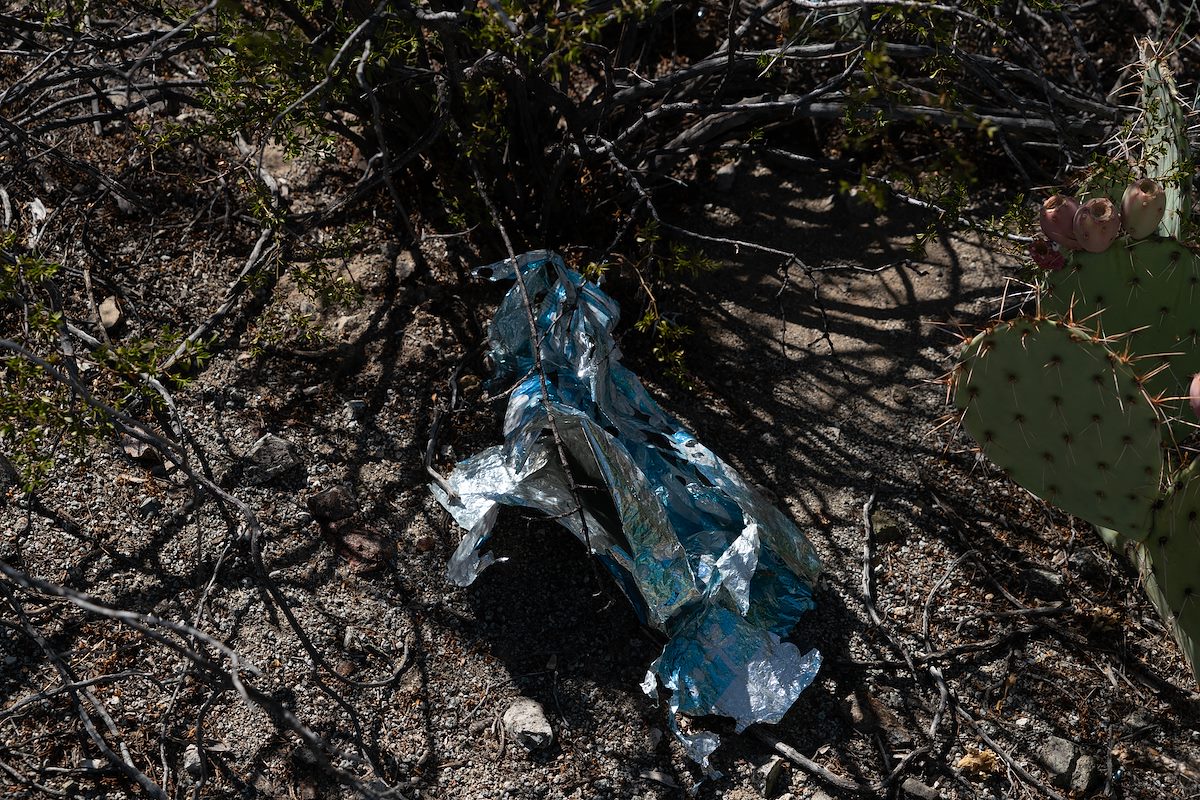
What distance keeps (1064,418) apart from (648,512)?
94 centimetres

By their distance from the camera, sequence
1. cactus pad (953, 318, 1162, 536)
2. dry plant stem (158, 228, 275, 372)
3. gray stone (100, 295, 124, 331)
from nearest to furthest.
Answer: cactus pad (953, 318, 1162, 536) → dry plant stem (158, 228, 275, 372) → gray stone (100, 295, 124, 331)

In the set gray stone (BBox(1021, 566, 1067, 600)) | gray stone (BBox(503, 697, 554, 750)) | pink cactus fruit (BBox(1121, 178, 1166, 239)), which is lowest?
gray stone (BBox(1021, 566, 1067, 600))

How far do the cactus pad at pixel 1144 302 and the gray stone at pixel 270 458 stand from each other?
1903 mm

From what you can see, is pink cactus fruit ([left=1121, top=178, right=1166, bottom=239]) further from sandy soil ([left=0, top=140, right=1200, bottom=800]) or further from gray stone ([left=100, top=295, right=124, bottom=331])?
gray stone ([left=100, top=295, right=124, bottom=331])

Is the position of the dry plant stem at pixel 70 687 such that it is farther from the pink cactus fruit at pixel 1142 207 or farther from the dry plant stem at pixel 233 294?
the pink cactus fruit at pixel 1142 207

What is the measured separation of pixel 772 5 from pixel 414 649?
6.07ft

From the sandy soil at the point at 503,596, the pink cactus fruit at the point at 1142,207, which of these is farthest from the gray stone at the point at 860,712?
the pink cactus fruit at the point at 1142,207

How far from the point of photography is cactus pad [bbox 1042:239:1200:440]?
2.12 metres

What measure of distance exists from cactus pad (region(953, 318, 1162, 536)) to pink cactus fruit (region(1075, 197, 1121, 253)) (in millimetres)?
A: 249

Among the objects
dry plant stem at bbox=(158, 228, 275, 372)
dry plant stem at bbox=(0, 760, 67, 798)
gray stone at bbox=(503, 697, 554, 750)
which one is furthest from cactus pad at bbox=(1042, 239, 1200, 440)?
dry plant stem at bbox=(0, 760, 67, 798)

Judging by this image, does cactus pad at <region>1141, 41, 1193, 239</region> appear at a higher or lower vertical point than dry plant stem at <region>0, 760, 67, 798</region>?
higher

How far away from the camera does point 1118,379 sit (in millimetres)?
1945

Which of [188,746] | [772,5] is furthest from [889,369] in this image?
[188,746]

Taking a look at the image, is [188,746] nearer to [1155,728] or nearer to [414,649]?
[414,649]
